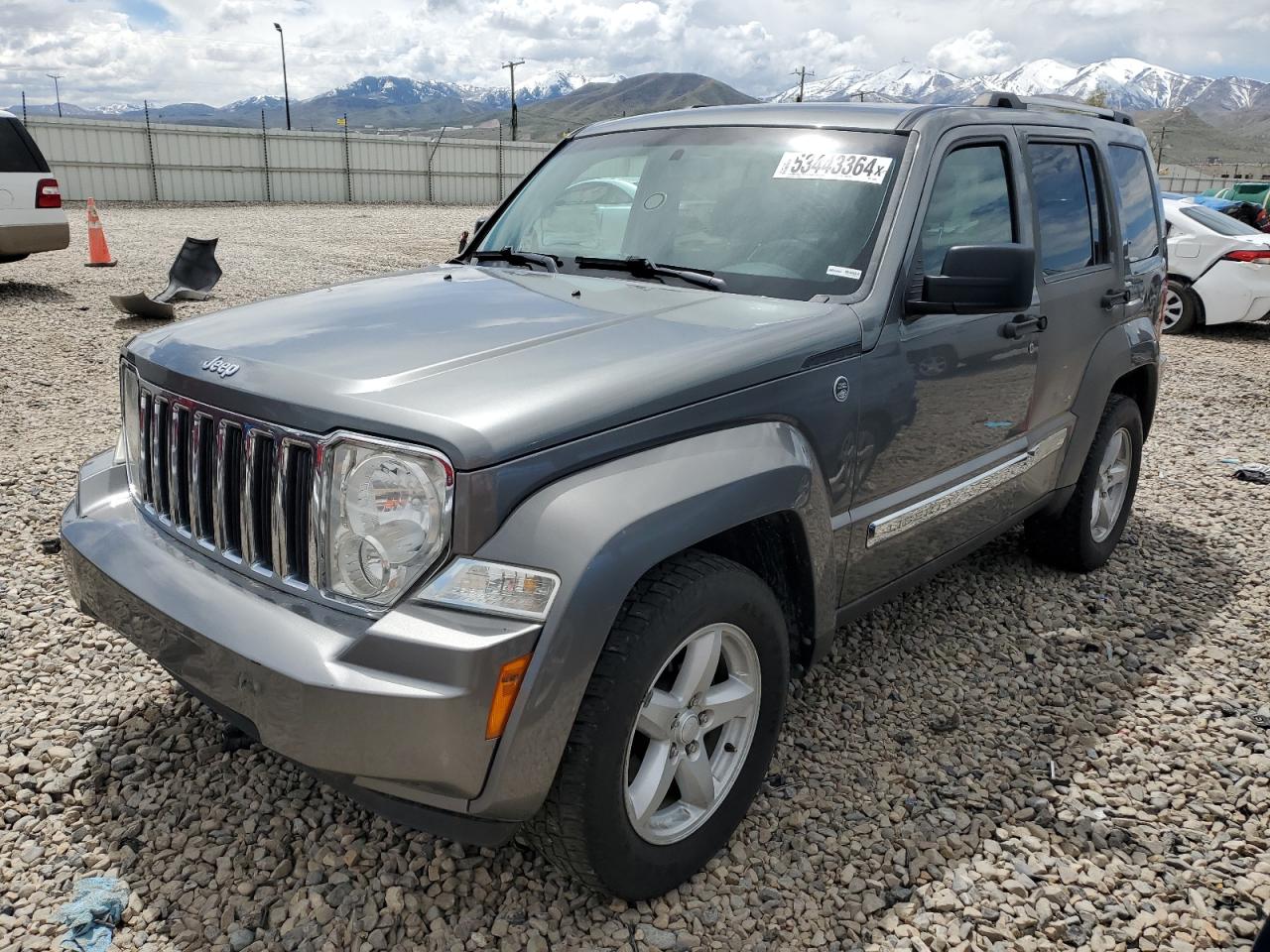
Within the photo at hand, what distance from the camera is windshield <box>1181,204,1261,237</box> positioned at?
36.3 ft

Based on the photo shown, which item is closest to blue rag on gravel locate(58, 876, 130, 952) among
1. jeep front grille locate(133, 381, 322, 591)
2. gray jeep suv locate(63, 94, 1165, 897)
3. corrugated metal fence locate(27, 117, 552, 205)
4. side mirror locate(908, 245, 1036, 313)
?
gray jeep suv locate(63, 94, 1165, 897)

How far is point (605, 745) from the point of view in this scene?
2.03 metres

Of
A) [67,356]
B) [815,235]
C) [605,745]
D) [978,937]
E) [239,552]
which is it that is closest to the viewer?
[605,745]

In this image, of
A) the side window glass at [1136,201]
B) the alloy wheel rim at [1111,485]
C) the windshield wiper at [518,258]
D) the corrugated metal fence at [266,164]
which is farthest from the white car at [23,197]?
the corrugated metal fence at [266,164]

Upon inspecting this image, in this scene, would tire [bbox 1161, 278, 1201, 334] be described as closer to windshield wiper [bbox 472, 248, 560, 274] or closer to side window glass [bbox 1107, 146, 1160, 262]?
side window glass [bbox 1107, 146, 1160, 262]

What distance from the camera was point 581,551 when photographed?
1.90 meters

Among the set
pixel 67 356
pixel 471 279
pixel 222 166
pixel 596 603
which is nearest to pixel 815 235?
pixel 471 279

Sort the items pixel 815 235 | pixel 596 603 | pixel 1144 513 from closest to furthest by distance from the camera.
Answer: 1. pixel 596 603
2. pixel 815 235
3. pixel 1144 513

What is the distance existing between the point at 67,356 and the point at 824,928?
26.2ft

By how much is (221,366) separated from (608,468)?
3.18 ft

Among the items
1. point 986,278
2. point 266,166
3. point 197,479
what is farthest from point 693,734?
point 266,166

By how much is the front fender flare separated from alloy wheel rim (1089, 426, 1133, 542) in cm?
285

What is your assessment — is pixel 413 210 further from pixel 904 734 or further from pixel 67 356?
pixel 904 734

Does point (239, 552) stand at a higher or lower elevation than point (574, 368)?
lower
